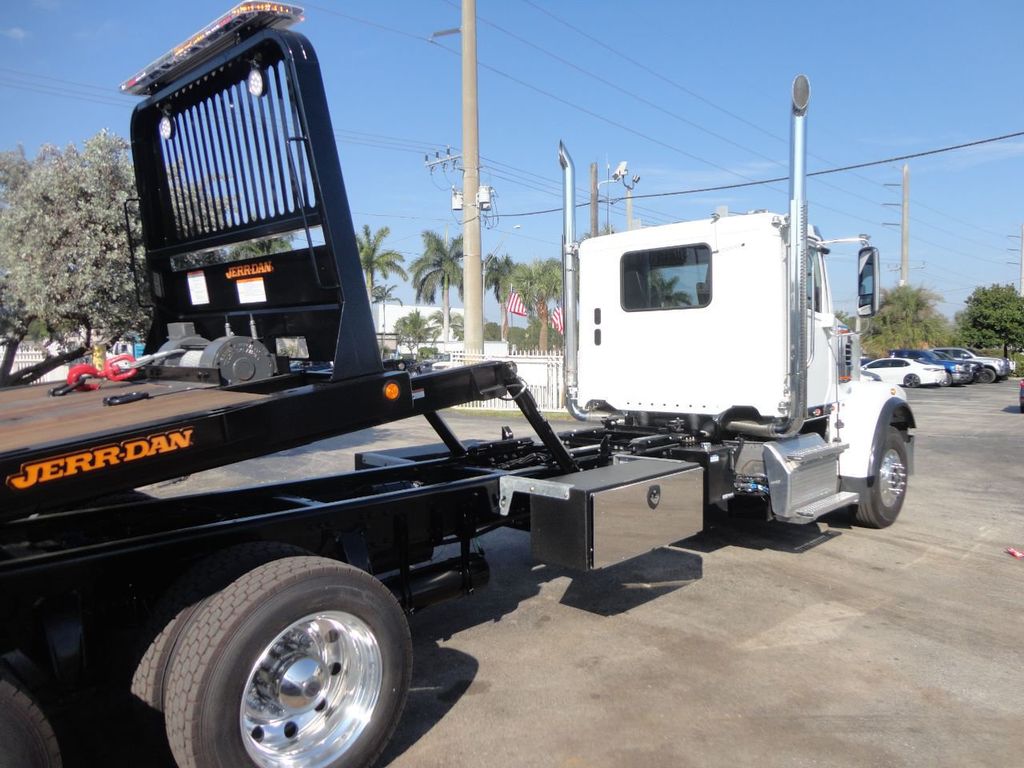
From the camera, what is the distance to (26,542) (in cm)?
367

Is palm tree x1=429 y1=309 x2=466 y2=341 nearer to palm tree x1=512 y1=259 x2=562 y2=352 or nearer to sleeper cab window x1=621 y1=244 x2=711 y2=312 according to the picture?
palm tree x1=512 y1=259 x2=562 y2=352

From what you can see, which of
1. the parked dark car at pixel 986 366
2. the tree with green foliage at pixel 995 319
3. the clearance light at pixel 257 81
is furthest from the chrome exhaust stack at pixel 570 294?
the tree with green foliage at pixel 995 319

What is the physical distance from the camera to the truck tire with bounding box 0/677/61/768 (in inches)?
90.6

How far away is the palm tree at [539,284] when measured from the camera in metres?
52.2

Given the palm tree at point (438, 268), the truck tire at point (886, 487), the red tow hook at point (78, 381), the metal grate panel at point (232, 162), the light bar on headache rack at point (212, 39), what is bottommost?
the truck tire at point (886, 487)

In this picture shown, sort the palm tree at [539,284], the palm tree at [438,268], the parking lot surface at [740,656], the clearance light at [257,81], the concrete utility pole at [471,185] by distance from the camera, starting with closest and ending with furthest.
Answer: the clearance light at [257,81] < the parking lot surface at [740,656] < the concrete utility pole at [471,185] < the palm tree at [539,284] < the palm tree at [438,268]

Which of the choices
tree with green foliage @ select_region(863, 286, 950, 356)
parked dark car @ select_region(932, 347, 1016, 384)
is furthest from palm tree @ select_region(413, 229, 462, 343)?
parked dark car @ select_region(932, 347, 1016, 384)

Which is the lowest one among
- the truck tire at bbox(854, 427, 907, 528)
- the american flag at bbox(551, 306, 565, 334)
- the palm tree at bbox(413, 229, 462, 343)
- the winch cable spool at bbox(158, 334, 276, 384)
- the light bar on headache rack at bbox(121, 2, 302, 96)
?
the truck tire at bbox(854, 427, 907, 528)

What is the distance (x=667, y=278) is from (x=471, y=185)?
13.8 m

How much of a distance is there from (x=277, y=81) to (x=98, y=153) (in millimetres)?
7967

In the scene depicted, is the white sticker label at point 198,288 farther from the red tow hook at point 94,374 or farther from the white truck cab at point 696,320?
the white truck cab at point 696,320

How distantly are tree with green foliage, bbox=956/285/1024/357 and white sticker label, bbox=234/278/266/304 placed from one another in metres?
45.1

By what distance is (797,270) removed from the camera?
5.61 metres

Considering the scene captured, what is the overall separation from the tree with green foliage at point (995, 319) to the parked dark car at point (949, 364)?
9.24 meters
